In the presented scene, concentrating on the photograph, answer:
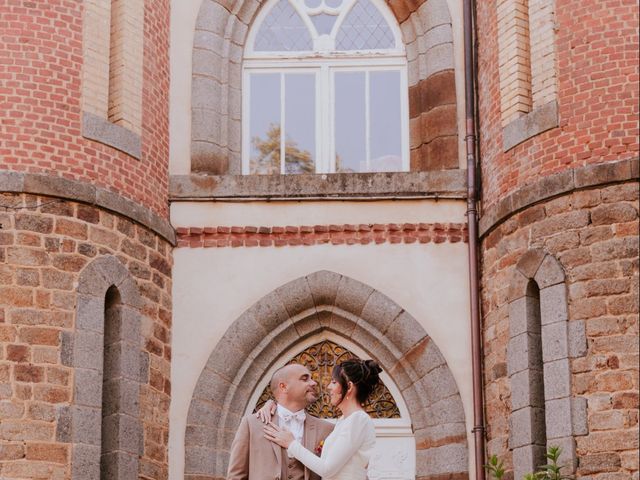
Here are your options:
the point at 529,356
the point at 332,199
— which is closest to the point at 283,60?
the point at 332,199

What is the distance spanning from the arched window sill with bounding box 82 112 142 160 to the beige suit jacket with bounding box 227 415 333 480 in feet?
15.5

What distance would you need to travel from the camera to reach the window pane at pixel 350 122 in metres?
17.2

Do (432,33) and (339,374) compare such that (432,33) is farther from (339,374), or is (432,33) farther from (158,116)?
(339,374)

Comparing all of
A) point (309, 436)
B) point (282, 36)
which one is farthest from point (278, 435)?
point (282, 36)

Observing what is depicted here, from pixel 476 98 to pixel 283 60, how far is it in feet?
6.82

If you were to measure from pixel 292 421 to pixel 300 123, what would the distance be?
6.39 metres

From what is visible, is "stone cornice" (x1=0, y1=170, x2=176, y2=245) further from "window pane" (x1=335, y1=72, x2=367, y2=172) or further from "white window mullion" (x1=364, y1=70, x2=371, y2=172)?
"white window mullion" (x1=364, y1=70, x2=371, y2=172)

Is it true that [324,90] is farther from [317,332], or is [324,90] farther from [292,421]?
[292,421]

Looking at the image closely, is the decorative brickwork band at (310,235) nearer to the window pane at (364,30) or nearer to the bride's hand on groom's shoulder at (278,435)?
the window pane at (364,30)

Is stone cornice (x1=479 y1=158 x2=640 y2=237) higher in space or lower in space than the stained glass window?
higher

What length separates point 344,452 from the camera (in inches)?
432

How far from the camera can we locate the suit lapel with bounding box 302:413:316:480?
11297 mm

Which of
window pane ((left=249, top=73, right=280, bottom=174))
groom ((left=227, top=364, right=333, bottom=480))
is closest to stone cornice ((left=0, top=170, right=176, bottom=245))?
window pane ((left=249, top=73, right=280, bottom=174))

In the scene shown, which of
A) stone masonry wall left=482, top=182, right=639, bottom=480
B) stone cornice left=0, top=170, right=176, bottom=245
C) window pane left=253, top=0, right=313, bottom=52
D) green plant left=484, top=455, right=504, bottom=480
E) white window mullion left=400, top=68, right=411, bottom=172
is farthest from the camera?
window pane left=253, top=0, right=313, bottom=52
